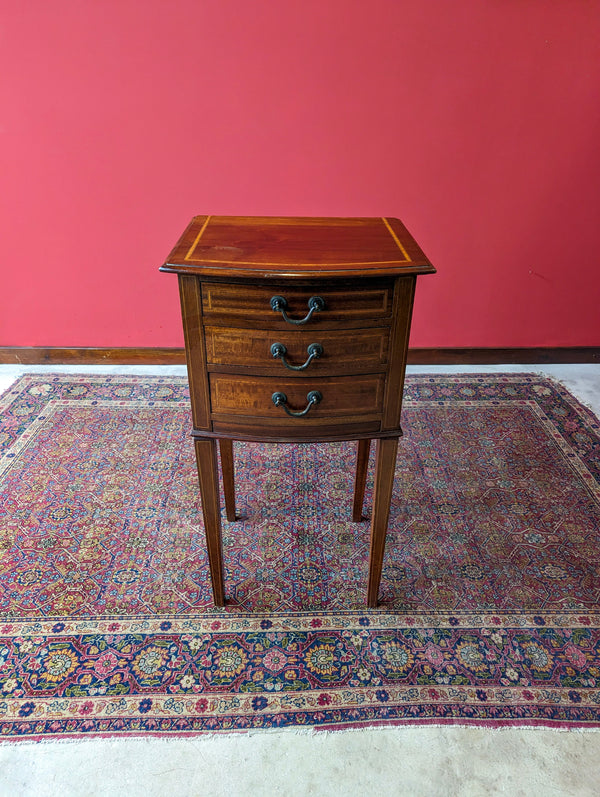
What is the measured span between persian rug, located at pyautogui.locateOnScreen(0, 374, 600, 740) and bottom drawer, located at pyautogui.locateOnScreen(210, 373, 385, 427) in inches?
28.0

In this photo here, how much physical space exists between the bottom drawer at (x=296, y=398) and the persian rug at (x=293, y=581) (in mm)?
710

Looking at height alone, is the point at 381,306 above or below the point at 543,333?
above

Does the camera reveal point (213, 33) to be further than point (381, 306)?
Yes

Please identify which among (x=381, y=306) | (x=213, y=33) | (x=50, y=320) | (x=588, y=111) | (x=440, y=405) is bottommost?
(x=440, y=405)

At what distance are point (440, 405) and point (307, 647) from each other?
1.56 meters

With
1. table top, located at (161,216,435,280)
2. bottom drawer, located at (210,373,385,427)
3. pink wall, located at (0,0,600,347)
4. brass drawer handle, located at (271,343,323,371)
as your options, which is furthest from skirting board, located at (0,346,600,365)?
brass drawer handle, located at (271,343,323,371)

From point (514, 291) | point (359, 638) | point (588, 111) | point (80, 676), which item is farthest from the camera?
point (514, 291)

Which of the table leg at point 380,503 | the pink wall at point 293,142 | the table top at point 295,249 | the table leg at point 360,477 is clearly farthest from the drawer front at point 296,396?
the pink wall at point 293,142

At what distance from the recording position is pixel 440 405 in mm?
2883

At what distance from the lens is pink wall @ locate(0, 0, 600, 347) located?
2.54 metres

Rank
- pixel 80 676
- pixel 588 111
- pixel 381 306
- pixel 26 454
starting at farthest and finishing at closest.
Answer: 1. pixel 588 111
2. pixel 26 454
3. pixel 80 676
4. pixel 381 306

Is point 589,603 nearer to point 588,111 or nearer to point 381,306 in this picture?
point 381,306

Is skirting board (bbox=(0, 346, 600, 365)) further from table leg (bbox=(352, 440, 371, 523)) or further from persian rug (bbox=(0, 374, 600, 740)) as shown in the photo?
table leg (bbox=(352, 440, 371, 523))

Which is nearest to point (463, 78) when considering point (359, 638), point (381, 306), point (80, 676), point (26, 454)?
point (381, 306)
